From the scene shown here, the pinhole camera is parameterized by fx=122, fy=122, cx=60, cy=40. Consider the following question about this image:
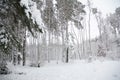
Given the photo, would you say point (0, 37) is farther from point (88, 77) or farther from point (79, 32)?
point (79, 32)

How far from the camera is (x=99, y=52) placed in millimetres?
22969

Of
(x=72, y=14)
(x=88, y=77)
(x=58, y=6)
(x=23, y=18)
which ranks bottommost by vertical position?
(x=88, y=77)

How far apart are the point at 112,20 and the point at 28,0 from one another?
→ 37.7 meters

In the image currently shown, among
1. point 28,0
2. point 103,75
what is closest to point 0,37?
point 28,0

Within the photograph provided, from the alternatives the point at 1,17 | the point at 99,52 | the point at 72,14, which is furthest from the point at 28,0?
the point at 99,52

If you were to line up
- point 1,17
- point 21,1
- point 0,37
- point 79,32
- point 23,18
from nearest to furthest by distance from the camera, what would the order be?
point 21,1 < point 0,37 < point 23,18 < point 1,17 < point 79,32

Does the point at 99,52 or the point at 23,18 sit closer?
the point at 23,18

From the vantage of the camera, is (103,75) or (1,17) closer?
(1,17)

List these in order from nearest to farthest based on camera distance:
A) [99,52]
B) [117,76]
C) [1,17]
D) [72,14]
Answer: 1. [1,17]
2. [117,76]
3. [72,14]
4. [99,52]

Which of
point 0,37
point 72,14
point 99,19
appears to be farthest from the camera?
point 99,19

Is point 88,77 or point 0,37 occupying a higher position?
point 0,37

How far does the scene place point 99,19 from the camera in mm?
37156

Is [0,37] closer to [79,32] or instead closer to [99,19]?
[79,32]

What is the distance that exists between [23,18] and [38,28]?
1.07 metres
